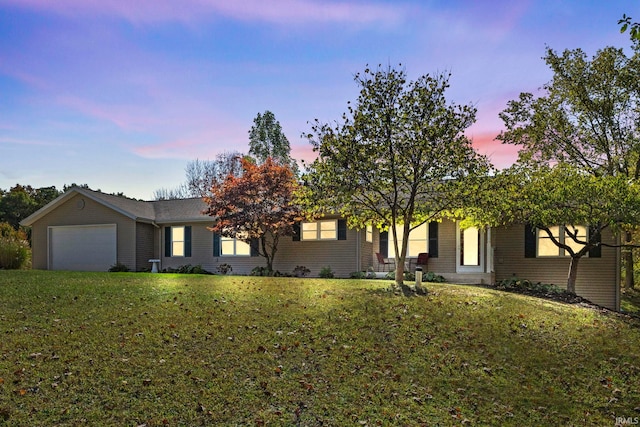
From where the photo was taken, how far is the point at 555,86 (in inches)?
809

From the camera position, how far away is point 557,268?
16203 mm

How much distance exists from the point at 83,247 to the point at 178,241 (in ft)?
15.5

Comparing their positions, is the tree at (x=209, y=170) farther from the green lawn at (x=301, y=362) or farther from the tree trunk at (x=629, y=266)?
the green lawn at (x=301, y=362)

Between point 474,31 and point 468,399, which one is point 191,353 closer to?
point 468,399

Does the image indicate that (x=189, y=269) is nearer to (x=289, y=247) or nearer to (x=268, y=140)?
(x=289, y=247)

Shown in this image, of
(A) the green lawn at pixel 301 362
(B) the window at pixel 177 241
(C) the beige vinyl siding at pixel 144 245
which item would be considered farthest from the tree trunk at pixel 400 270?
(C) the beige vinyl siding at pixel 144 245

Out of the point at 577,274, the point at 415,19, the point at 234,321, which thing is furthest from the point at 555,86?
the point at 234,321

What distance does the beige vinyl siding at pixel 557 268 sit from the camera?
1567cm

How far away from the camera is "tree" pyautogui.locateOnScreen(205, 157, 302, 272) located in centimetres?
1794

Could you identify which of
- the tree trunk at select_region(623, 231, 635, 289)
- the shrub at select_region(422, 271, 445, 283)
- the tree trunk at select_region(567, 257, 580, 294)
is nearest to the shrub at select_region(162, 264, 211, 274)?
the shrub at select_region(422, 271, 445, 283)

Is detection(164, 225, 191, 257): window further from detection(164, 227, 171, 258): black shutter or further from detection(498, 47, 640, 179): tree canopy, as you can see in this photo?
detection(498, 47, 640, 179): tree canopy

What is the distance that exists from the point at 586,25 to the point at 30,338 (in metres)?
13.4

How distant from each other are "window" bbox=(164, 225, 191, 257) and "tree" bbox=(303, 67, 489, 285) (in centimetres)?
1026

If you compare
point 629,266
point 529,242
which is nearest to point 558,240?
point 529,242
